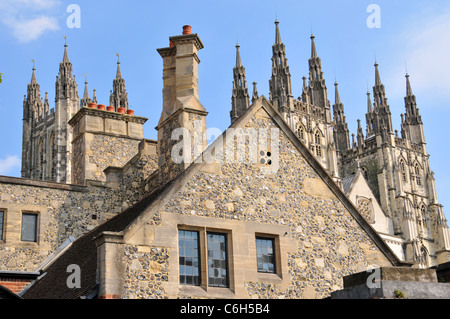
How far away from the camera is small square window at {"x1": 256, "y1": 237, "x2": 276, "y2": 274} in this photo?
45.4 feet

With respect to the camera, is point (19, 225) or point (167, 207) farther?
point (19, 225)

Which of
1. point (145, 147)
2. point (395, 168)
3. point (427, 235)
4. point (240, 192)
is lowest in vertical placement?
point (240, 192)

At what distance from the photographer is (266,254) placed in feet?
46.0

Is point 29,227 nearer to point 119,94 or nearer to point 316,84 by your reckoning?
point 119,94

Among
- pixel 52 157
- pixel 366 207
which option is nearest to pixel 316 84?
pixel 366 207

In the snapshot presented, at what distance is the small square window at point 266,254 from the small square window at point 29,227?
674 cm

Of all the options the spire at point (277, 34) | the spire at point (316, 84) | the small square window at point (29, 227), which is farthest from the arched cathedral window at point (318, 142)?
the small square window at point (29, 227)

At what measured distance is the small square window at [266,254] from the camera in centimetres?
1384

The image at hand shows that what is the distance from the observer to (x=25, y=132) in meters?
112
